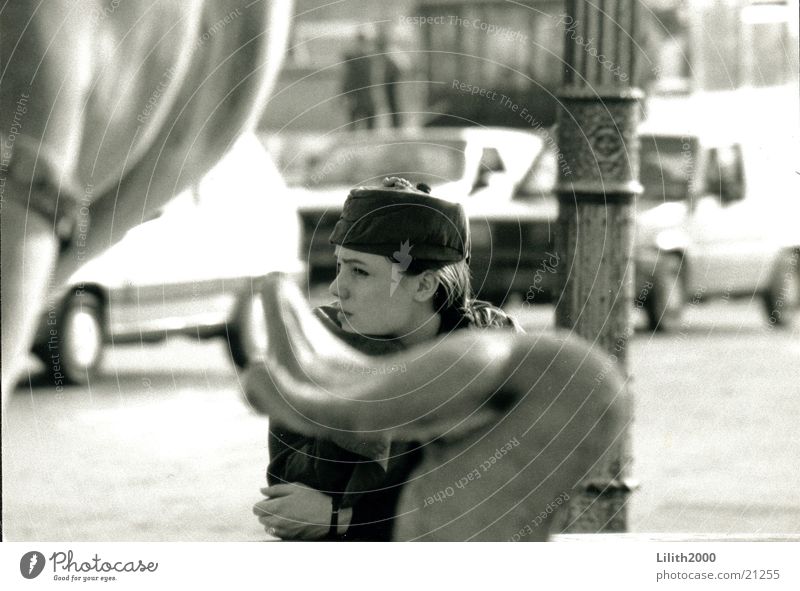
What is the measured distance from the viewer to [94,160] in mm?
3203

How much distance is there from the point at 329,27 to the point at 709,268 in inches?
40.1

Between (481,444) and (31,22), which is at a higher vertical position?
(31,22)

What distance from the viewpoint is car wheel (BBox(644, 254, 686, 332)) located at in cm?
312

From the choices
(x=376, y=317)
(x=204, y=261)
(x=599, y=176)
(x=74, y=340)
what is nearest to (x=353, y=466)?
(x=376, y=317)

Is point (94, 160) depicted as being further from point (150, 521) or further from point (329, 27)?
point (150, 521)

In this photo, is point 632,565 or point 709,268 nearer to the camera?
point 632,565

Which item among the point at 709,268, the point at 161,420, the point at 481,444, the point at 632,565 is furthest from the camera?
the point at 709,268

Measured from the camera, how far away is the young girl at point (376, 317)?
8.94 ft

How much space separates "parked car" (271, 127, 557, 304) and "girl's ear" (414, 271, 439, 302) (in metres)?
0.20

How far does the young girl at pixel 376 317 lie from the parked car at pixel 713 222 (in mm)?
535

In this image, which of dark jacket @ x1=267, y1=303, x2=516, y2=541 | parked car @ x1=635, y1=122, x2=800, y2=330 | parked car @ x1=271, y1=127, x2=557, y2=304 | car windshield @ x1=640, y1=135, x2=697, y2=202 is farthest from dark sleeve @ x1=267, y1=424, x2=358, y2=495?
car windshield @ x1=640, y1=135, x2=697, y2=202

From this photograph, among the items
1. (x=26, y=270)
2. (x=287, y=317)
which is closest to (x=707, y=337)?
(x=287, y=317)

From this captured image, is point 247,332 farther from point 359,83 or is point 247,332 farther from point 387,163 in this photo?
point 387,163

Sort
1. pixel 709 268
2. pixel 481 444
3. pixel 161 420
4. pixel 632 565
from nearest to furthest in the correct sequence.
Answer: pixel 481 444, pixel 632 565, pixel 161 420, pixel 709 268
